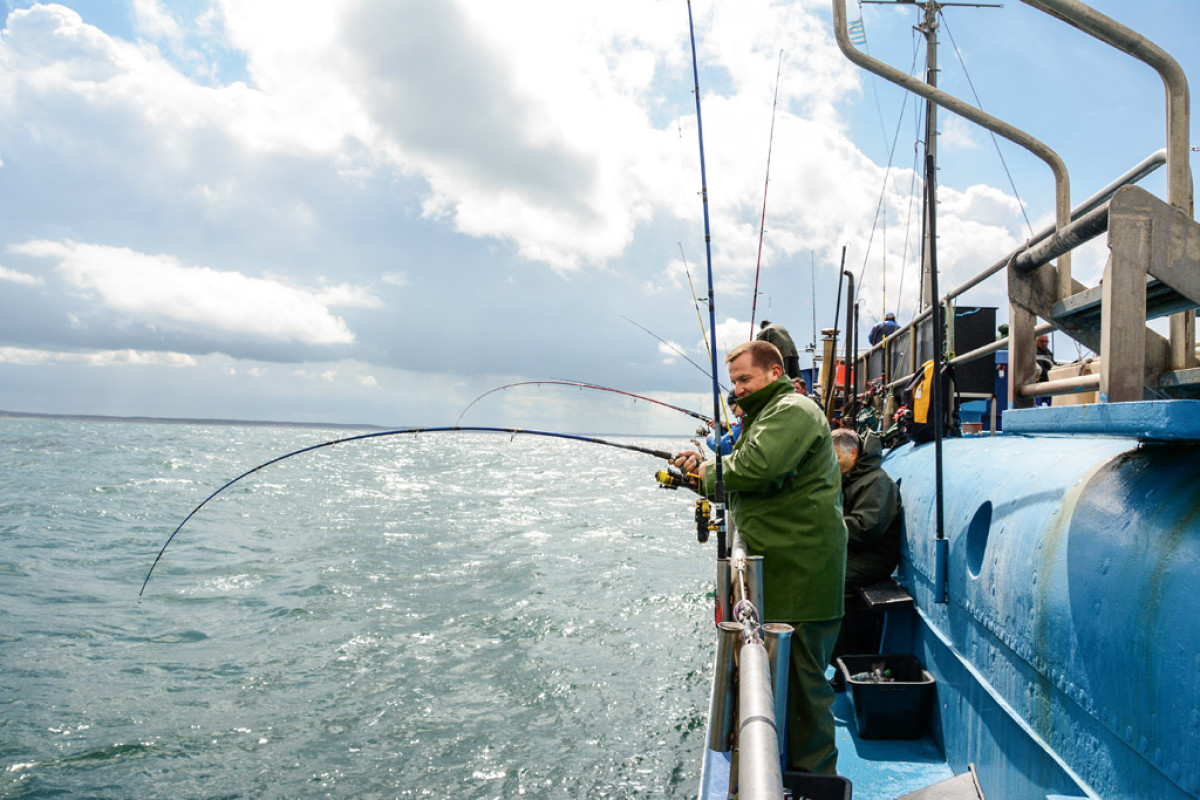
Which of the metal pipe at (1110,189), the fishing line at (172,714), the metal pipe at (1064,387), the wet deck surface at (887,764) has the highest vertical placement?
the metal pipe at (1110,189)

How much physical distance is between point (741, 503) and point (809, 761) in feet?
4.00

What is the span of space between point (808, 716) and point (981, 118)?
288 cm

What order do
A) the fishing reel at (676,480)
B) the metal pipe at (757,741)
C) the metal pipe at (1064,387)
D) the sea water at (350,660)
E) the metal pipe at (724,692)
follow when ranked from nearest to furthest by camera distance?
the metal pipe at (757,741)
the metal pipe at (724,692)
the metal pipe at (1064,387)
the fishing reel at (676,480)
the sea water at (350,660)

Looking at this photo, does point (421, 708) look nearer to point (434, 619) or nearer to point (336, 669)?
point (336, 669)

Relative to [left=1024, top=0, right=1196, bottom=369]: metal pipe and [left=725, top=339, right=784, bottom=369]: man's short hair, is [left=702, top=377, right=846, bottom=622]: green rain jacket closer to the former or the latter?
[left=725, top=339, right=784, bottom=369]: man's short hair

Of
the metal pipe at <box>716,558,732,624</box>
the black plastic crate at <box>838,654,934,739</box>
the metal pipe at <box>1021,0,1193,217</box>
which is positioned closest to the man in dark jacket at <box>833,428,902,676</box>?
the black plastic crate at <box>838,654,934,739</box>

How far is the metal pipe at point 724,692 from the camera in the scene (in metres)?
2.06

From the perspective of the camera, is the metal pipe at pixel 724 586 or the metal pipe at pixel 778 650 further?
the metal pipe at pixel 724 586

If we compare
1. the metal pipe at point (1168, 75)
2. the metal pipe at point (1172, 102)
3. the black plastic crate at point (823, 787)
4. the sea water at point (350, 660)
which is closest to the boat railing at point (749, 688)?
the black plastic crate at point (823, 787)

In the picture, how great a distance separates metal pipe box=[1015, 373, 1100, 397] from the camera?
2.40 m

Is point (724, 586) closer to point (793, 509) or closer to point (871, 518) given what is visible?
point (793, 509)

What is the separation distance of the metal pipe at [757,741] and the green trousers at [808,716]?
1.88m

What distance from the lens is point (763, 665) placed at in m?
1.64

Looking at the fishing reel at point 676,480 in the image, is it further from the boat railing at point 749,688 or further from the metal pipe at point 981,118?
the metal pipe at point 981,118
